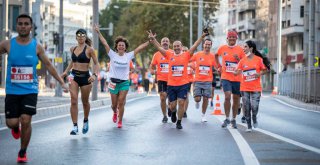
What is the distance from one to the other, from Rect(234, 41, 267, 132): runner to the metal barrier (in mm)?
20232

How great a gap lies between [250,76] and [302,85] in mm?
25367

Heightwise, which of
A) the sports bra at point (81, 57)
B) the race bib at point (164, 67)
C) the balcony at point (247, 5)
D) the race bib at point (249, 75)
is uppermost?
the balcony at point (247, 5)

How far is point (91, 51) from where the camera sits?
14609 mm

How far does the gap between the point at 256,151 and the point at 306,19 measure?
2918 inches

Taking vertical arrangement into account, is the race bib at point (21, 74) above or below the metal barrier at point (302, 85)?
above

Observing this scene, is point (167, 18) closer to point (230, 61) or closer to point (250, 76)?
point (230, 61)

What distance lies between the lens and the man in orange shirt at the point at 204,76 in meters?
19.5

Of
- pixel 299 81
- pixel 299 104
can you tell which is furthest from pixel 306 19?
pixel 299 104

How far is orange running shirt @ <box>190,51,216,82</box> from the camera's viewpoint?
19.6m

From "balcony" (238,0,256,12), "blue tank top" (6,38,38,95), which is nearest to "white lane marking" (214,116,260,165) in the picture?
"blue tank top" (6,38,38,95)

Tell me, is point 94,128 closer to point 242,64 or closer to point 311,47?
point 242,64

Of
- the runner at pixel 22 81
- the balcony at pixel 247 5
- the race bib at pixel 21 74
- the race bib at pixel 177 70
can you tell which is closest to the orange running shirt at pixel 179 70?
the race bib at pixel 177 70

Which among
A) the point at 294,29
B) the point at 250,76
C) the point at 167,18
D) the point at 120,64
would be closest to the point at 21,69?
the point at 250,76

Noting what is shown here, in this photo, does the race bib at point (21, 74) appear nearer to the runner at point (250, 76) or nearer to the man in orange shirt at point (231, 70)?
the runner at point (250, 76)
